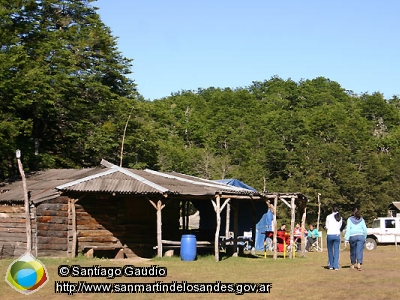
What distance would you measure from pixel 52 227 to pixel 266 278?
33.3ft

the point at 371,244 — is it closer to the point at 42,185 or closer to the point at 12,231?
the point at 42,185

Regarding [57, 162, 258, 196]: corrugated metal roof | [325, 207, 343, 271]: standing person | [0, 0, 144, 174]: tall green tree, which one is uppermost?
[0, 0, 144, 174]: tall green tree

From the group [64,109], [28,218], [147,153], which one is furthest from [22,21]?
[28,218]

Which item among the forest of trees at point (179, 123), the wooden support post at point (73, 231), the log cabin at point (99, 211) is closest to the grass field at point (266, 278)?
the wooden support post at point (73, 231)

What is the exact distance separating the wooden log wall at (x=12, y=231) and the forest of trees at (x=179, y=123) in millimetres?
4322

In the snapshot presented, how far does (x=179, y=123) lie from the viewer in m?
79.1

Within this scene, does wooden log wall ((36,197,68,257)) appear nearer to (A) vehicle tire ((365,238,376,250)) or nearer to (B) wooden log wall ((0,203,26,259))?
(B) wooden log wall ((0,203,26,259))

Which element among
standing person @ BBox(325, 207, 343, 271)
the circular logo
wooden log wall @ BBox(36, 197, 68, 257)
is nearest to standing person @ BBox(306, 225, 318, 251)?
wooden log wall @ BBox(36, 197, 68, 257)

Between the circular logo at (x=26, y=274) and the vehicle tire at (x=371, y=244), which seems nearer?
the circular logo at (x=26, y=274)

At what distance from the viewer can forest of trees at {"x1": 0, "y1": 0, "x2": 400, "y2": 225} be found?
32938 mm

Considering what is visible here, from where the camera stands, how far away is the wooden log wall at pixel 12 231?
23.1 m

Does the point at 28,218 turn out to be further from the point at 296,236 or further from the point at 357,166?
the point at 357,166

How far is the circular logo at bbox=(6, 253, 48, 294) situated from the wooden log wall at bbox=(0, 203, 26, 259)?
34.1ft

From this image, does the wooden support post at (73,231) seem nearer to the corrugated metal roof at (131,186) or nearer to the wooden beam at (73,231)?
the wooden beam at (73,231)
